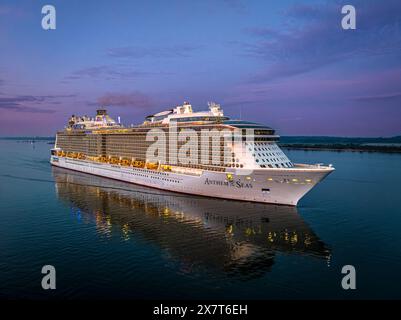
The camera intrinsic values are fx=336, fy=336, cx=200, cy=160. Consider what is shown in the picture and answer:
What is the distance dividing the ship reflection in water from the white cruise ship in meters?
1.88

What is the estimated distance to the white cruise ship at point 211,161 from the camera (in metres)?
40.2

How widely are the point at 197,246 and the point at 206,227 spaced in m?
5.39

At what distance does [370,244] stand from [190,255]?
1610 centimetres

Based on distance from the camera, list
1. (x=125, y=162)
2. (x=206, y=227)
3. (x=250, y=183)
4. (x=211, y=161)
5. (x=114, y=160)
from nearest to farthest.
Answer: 1. (x=206, y=227)
2. (x=250, y=183)
3. (x=211, y=161)
4. (x=125, y=162)
5. (x=114, y=160)

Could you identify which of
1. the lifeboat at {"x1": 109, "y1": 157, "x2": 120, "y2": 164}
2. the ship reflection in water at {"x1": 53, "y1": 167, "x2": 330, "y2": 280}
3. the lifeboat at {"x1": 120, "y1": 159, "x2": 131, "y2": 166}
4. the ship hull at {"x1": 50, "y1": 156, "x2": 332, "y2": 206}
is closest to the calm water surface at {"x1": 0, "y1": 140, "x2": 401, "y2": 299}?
the ship reflection in water at {"x1": 53, "y1": 167, "x2": 330, "y2": 280}

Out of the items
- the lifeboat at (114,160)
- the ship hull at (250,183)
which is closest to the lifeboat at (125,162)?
the lifeboat at (114,160)

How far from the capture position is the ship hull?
126 feet

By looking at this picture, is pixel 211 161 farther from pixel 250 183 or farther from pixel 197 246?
pixel 197 246

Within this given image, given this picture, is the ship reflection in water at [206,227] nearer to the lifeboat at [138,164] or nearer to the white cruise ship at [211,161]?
the white cruise ship at [211,161]

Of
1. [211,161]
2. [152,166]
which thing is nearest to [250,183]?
[211,161]

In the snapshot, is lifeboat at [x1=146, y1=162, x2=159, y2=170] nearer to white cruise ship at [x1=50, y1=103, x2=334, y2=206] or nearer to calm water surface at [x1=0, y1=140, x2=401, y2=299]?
white cruise ship at [x1=50, y1=103, x2=334, y2=206]

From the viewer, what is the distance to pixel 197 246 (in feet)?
96.4

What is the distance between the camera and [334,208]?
142 feet
